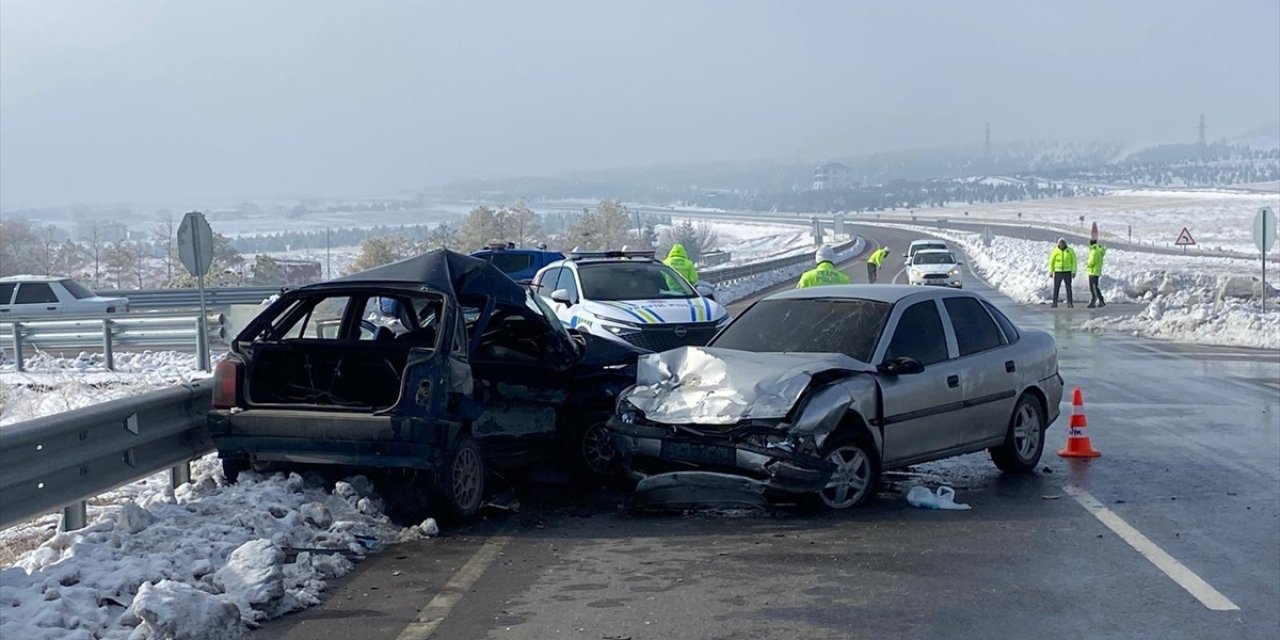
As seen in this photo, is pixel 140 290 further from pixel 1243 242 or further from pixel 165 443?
pixel 1243 242

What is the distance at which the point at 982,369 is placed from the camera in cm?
1006

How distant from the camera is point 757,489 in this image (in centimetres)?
839

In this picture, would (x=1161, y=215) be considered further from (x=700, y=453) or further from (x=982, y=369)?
(x=700, y=453)

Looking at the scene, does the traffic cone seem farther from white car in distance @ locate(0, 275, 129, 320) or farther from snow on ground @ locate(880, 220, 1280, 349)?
white car in distance @ locate(0, 275, 129, 320)

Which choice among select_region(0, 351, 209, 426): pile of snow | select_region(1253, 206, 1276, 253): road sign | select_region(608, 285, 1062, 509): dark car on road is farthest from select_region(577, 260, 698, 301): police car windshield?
select_region(1253, 206, 1276, 253): road sign

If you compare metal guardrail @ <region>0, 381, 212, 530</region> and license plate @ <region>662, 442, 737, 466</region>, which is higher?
metal guardrail @ <region>0, 381, 212, 530</region>

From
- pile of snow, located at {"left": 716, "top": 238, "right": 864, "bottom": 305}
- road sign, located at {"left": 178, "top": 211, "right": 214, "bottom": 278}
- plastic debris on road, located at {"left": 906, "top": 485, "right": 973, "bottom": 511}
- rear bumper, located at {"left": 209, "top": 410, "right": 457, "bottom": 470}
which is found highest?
road sign, located at {"left": 178, "top": 211, "right": 214, "bottom": 278}

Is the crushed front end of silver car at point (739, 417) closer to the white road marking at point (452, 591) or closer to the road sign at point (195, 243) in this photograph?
the white road marking at point (452, 591)

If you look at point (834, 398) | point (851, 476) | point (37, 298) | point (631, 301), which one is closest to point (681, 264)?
point (631, 301)

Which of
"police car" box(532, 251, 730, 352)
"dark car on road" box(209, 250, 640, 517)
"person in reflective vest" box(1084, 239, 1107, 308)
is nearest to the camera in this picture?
"dark car on road" box(209, 250, 640, 517)

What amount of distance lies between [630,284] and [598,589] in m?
11.7

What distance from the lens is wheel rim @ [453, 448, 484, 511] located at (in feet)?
28.0

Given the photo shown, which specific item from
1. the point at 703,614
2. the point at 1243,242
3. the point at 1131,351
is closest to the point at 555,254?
the point at 1131,351

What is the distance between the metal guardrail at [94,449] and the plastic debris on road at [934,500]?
507 cm
